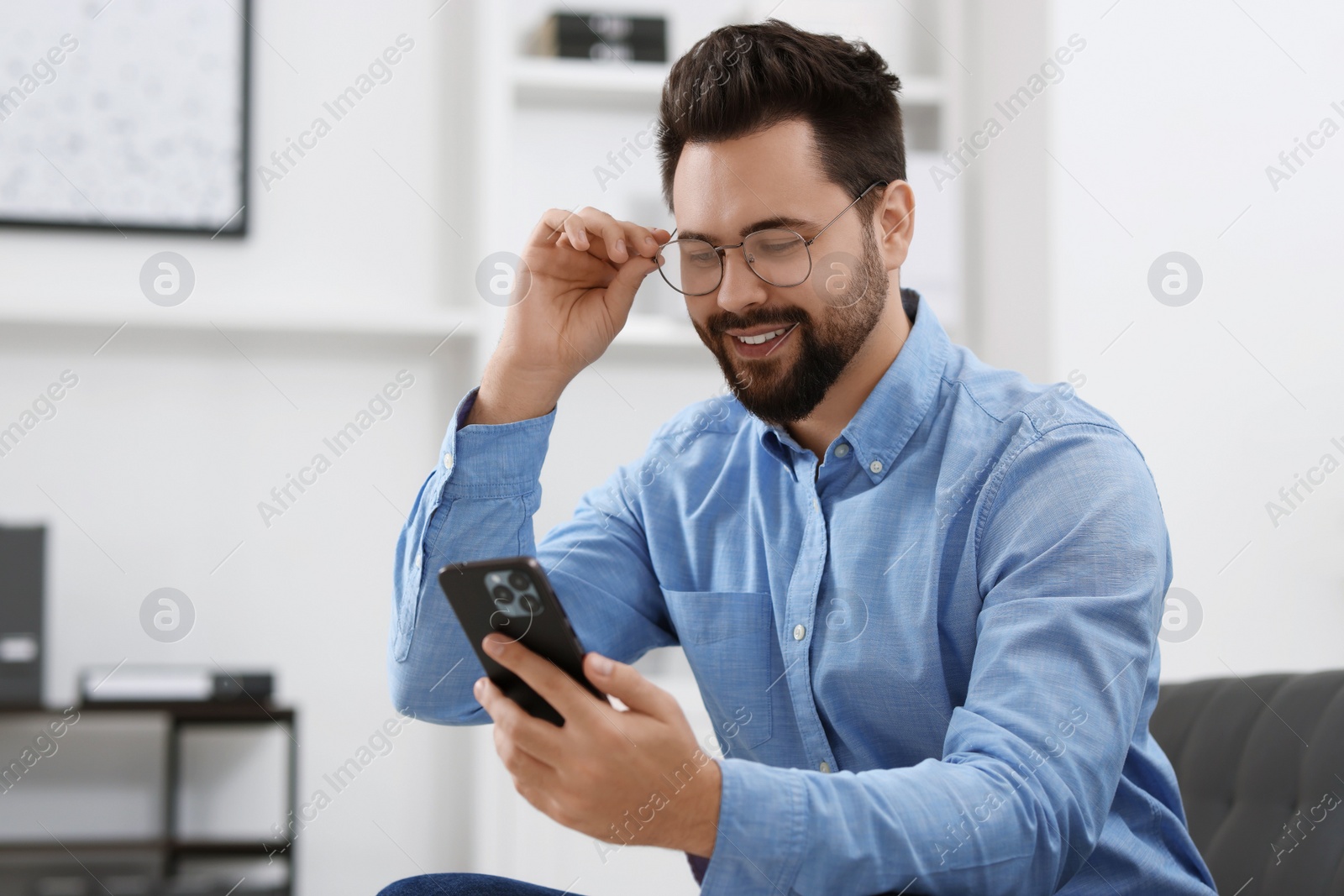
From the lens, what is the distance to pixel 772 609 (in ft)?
4.37

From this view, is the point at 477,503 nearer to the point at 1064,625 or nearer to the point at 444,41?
the point at 1064,625

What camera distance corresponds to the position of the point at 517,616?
0.82m

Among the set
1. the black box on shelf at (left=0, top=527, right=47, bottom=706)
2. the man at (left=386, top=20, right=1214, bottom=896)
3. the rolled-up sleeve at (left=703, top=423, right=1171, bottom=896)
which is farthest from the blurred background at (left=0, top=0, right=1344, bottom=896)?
the rolled-up sleeve at (left=703, top=423, right=1171, bottom=896)

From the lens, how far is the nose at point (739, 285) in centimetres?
132

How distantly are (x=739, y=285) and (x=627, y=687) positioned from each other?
0.63 m

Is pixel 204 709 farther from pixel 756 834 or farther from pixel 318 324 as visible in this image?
pixel 756 834

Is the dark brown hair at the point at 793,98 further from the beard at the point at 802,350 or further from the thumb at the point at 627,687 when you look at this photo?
the thumb at the point at 627,687

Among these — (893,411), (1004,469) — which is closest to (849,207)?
(893,411)

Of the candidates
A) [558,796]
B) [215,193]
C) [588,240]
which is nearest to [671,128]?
[588,240]

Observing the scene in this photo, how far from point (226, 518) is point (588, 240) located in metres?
1.68

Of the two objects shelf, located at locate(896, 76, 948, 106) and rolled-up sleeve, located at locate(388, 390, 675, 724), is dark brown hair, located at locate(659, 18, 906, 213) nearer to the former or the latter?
rolled-up sleeve, located at locate(388, 390, 675, 724)

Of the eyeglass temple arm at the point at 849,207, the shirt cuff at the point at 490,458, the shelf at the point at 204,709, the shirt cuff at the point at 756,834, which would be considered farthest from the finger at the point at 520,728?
the shelf at the point at 204,709

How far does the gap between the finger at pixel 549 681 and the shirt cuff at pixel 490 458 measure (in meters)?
0.48

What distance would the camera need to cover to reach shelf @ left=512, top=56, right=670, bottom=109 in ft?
9.16
